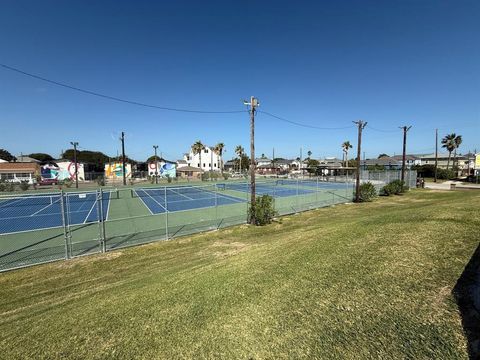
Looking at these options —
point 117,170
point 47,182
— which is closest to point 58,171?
point 47,182

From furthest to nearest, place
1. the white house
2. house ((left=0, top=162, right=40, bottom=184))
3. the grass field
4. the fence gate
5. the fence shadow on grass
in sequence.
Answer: the white house, house ((left=0, top=162, right=40, bottom=184)), the fence gate, the grass field, the fence shadow on grass

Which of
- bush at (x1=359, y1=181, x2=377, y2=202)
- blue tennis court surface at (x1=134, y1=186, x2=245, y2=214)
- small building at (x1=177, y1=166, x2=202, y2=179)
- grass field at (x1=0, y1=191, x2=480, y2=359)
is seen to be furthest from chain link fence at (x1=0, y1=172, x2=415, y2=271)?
small building at (x1=177, y1=166, x2=202, y2=179)

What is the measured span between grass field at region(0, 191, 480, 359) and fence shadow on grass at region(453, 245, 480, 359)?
0.25 feet

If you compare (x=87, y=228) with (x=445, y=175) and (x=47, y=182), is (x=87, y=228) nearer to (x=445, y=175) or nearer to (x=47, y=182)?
(x=47, y=182)

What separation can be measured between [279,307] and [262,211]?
34.6ft

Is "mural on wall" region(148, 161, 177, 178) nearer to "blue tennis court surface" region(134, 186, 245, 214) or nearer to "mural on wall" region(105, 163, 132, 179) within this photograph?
"mural on wall" region(105, 163, 132, 179)

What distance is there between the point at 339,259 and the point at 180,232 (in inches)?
374

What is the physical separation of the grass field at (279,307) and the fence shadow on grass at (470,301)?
0.08 meters

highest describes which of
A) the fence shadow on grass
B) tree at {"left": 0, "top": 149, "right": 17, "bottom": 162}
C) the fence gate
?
tree at {"left": 0, "top": 149, "right": 17, "bottom": 162}

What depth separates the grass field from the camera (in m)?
3.30

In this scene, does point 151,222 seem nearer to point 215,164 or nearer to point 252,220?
point 252,220

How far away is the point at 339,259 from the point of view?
18.7 ft

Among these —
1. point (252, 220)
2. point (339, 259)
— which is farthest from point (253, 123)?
point (339, 259)

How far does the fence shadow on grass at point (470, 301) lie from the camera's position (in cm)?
288
